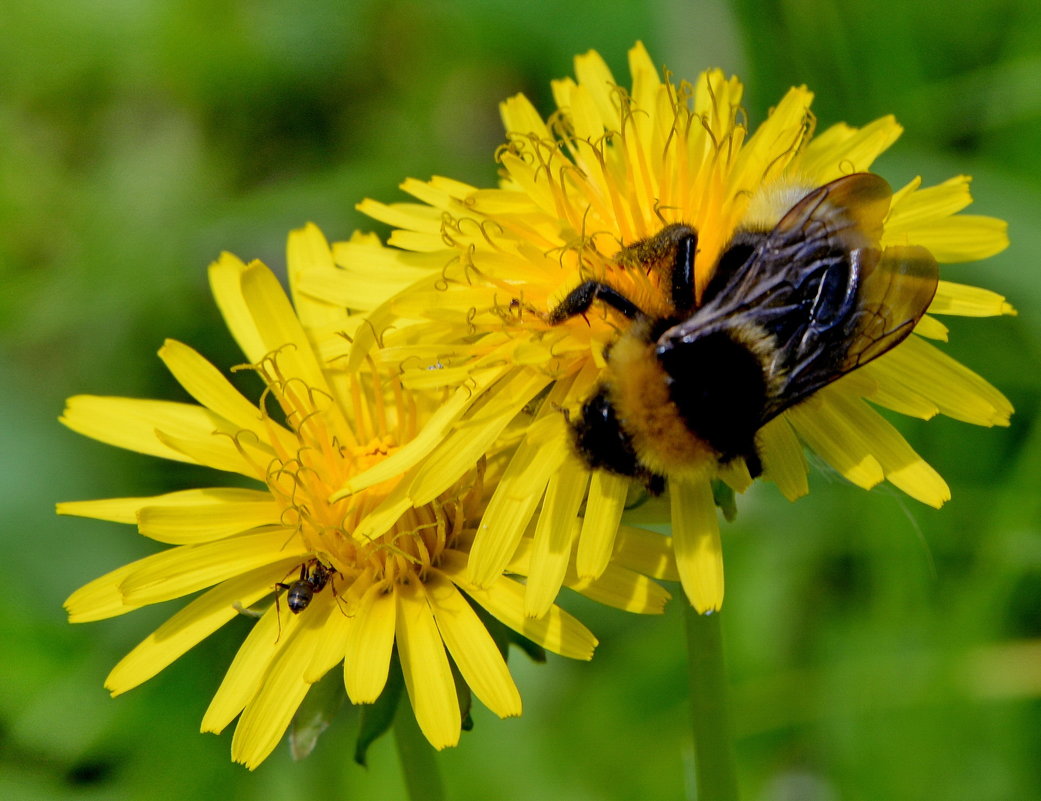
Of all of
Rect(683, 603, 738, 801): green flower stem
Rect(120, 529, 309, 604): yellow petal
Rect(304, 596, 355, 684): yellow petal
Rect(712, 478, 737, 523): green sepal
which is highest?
Rect(120, 529, 309, 604): yellow petal

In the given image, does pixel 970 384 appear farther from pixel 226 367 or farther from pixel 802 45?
pixel 226 367

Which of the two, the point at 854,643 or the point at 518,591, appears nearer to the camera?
the point at 518,591

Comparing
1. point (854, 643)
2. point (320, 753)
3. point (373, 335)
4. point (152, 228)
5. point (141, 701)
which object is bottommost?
point (854, 643)

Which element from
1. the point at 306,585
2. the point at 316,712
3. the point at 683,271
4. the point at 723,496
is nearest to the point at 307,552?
the point at 306,585

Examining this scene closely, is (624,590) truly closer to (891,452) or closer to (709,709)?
(709,709)

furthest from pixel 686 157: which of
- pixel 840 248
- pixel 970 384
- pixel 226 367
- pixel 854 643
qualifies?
pixel 226 367

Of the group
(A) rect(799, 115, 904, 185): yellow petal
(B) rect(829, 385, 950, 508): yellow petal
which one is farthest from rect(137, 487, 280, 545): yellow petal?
(A) rect(799, 115, 904, 185): yellow petal

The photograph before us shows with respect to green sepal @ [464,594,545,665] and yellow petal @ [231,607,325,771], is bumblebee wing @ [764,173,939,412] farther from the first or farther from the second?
yellow petal @ [231,607,325,771]
